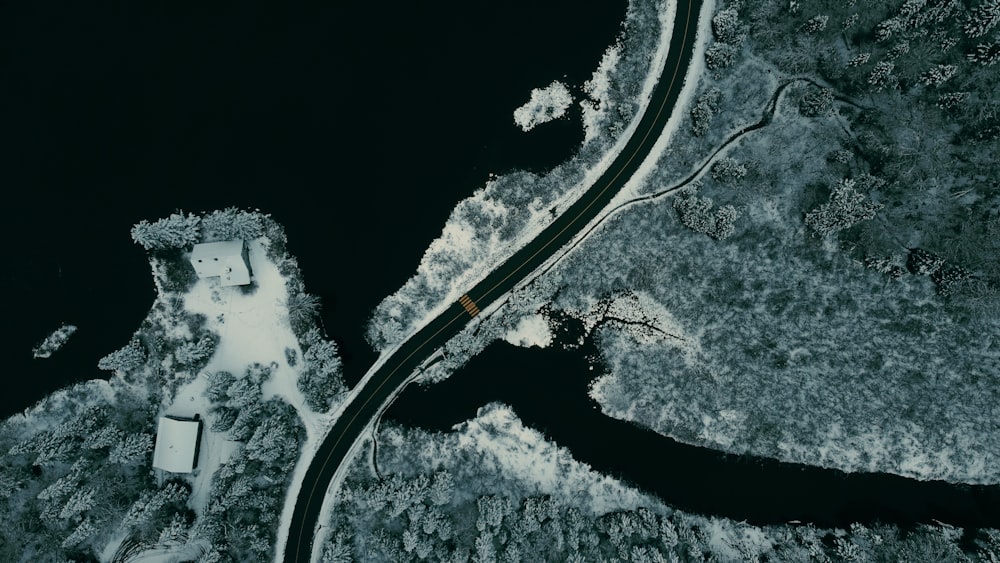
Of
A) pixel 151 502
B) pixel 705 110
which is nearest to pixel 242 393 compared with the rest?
pixel 151 502

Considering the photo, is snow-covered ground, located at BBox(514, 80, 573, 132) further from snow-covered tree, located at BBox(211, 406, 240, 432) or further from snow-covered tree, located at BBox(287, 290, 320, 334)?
snow-covered tree, located at BBox(211, 406, 240, 432)

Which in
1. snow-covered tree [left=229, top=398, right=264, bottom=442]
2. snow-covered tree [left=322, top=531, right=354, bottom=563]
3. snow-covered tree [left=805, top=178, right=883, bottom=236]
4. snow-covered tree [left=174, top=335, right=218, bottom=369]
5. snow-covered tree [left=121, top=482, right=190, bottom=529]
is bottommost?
snow-covered tree [left=322, top=531, right=354, bottom=563]

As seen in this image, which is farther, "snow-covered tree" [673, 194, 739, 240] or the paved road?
the paved road

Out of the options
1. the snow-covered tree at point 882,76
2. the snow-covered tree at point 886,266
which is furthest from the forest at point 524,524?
the snow-covered tree at point 882,76

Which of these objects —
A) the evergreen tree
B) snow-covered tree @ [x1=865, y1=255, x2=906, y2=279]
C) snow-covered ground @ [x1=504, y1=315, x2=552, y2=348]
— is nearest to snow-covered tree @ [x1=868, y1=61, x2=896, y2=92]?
snow-covered tree @ [x1=865, y1=255, x2=906, y2=279]

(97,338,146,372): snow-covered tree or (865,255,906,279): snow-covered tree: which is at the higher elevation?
(97,338,146,372): snow-covered tree

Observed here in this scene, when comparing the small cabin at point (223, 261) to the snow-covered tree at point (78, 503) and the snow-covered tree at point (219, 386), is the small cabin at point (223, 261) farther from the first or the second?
the snow-covered tree at point (78, 503)
